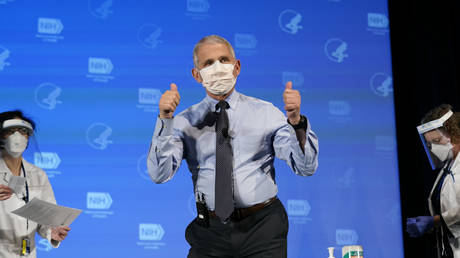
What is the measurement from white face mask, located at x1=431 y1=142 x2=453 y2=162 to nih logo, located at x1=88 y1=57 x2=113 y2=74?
8.81 ft

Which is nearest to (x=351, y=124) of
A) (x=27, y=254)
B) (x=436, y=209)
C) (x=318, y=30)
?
(x=318, y=30)

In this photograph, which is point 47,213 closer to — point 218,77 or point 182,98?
point 218,77

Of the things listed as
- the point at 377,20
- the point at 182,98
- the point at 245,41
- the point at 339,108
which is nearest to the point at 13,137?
the point at 182,98

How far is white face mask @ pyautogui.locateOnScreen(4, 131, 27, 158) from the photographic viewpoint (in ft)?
11.8

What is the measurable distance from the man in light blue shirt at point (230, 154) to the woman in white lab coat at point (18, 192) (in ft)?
5.06

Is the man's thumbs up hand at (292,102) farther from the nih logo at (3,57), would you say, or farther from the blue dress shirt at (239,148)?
the nih logo at (3,57)

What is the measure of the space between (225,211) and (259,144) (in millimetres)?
359

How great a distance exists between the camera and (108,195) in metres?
4.32

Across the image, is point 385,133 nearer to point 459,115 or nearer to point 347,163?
point 347,163

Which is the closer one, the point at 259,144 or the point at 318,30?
the point at 259,144

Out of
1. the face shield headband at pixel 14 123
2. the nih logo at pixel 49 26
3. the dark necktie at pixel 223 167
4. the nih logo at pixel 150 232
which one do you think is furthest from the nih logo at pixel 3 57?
the dark necktie at pixel 223 167

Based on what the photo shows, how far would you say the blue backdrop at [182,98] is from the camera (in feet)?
14.2

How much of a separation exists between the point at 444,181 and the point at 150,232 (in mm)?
2315

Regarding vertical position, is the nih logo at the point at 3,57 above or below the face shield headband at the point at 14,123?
above
